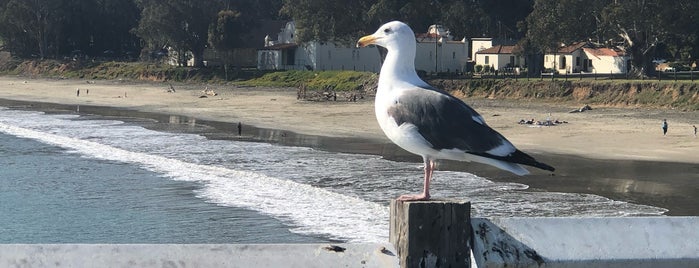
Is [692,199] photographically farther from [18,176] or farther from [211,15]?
[211,15]

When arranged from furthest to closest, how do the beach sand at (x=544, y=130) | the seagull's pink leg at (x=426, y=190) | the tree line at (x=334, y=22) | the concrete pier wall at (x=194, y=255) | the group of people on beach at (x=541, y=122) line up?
1. the tree line at (x=334, y=22)
2. the group of people on beach at (x=541, y=122)
3. the beach sand at (x=544, y=130)
4. the seagull's pink leg at (x=426, y=190)
5. the concrete pier wall at (x=194, y=255)

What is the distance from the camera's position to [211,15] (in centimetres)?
9744

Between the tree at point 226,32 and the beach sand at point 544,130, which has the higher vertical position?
the tree at point 226,32

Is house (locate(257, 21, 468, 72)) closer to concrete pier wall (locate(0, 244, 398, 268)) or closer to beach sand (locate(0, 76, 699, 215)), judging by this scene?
beach sand (locate(0, 76, 699, 215))

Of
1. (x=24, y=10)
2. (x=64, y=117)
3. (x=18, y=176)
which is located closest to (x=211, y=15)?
(x=24, y=10)

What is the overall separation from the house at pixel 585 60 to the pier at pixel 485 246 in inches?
2904

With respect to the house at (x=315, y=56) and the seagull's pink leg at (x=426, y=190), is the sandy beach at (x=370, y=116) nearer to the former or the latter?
the house at (x=315, y=56)

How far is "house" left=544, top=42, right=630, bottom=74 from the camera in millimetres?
78188

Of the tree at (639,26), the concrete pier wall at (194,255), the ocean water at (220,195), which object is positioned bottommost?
the ocean water at (220,195)

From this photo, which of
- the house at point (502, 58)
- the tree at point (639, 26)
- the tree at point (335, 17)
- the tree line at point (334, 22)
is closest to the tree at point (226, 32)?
the tree line at point (334, 22)

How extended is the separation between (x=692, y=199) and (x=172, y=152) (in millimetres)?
20943

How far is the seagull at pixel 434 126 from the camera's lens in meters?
6.77

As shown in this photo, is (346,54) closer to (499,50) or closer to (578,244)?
(499,50)

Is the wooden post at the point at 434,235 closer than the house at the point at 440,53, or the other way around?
the wooden post at the point at 434,235
